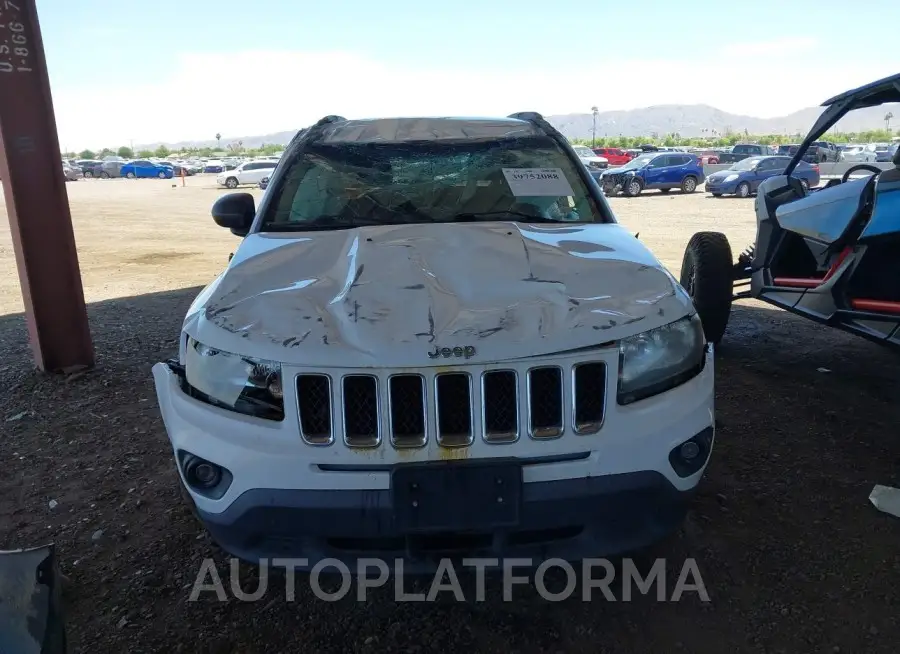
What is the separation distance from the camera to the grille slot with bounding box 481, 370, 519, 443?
1.90m

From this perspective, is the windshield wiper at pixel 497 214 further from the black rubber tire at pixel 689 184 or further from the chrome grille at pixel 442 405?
the black rubber tire at pixel 689 184

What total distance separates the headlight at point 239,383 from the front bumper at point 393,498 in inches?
1.4

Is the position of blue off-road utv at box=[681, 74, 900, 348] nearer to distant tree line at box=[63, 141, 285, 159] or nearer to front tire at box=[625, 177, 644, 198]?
front tire at box=[625, 177, 644, 198]

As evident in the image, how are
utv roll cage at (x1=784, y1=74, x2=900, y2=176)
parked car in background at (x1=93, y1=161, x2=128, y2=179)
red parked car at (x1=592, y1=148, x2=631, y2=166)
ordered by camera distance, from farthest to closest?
parked car in background at (x1=93, y1=161, x2=128, y2=179)
red parked car at (x1=592, y1=148, x2=631, y2=166)
utv roll cage at (x1=784, y1=74, x2=900, y2=176)

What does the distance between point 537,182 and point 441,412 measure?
1621 mm

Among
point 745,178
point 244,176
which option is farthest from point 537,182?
point 244,176

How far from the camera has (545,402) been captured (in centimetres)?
194

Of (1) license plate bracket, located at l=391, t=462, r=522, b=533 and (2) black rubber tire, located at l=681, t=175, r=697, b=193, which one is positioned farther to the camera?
(2) black rubber tire, located at l=681, t=175, r=697, b=193

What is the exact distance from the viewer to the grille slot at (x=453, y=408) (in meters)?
1.88

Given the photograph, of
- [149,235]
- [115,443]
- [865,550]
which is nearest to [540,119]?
[865,550]

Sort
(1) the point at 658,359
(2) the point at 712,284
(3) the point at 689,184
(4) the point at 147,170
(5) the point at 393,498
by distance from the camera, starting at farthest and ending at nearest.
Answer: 1. (4) the point at 147,170
2. (3) the point at 689,184
3. (2) the point at 712,284
4. (1) the point at 658,359
5. (5) the point at 393,498

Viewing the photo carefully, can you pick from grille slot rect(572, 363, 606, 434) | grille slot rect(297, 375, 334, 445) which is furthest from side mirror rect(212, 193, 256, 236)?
grille slot rect(572, 363, 606, 434)

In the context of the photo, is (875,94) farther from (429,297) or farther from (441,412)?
(441,412)

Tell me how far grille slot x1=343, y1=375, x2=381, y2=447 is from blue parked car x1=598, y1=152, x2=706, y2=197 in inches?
865
